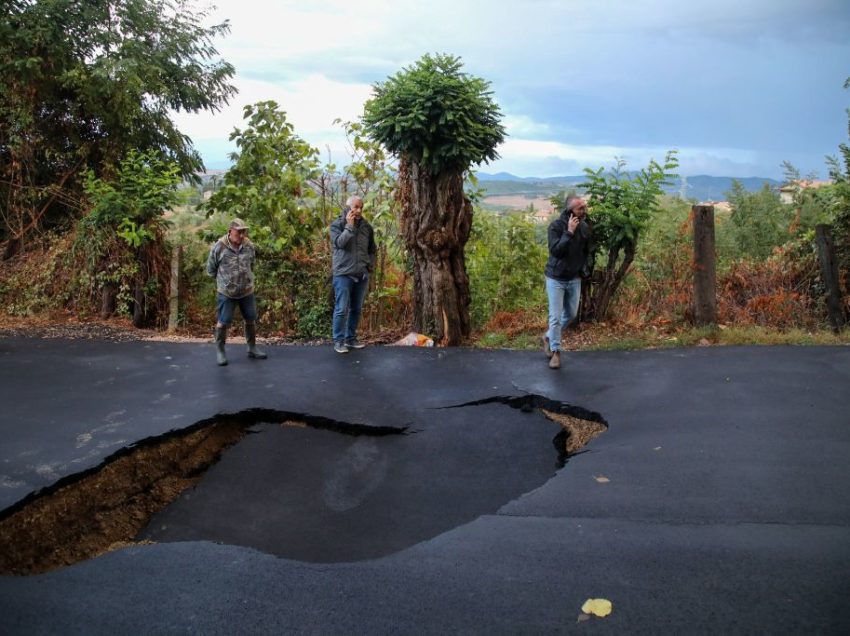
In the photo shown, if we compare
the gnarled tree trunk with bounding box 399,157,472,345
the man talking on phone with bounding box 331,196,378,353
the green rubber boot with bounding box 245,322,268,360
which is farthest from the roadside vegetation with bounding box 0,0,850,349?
the green rubber boot with bounding box 245,322,268,360

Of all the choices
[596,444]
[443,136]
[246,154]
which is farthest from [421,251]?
[596,444]

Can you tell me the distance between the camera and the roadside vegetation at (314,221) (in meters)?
9.91

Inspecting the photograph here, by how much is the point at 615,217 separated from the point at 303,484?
6.10m

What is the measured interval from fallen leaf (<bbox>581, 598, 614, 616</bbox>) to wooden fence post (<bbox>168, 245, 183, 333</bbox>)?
10.5 meters

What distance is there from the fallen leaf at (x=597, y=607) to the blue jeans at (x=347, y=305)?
251 inches

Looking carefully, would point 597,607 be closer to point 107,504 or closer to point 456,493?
point 456,493

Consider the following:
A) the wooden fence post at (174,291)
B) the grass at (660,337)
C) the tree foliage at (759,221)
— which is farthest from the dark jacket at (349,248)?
the tree foliage at (759,221)

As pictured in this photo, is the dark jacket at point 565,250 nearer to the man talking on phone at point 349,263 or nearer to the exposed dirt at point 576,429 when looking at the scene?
the exposed dirt at point 576,429

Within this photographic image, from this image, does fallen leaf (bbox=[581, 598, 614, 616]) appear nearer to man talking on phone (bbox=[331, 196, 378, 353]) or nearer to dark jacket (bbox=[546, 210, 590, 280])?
dark jacket (bbox=[546, 210, 590, 280])

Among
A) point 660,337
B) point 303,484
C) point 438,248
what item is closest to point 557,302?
point 660,337

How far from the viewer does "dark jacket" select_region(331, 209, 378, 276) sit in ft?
30.3

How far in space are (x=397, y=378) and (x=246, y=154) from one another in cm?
598

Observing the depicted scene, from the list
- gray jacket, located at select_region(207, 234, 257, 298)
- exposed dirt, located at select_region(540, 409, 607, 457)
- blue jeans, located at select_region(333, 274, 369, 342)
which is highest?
gray jacket, located at select_region(207, 234, 257, 298)

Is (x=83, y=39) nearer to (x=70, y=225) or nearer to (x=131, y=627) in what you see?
(x=70, y=225)
